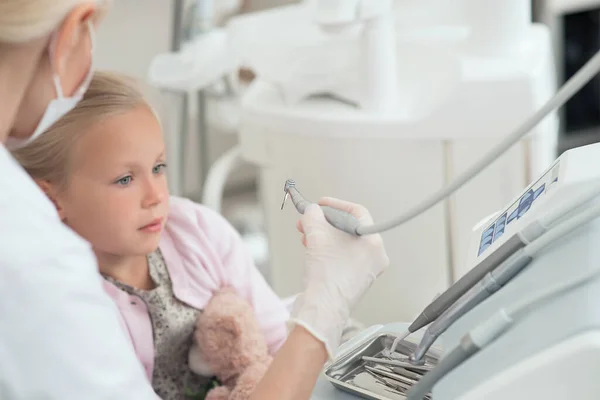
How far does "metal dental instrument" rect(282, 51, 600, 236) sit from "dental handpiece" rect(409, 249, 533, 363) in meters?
0.11

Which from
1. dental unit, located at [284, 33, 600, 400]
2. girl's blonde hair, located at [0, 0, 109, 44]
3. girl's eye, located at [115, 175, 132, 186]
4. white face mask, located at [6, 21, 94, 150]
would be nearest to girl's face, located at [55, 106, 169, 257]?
girl's eye, located at [115, 175, 132, 186]

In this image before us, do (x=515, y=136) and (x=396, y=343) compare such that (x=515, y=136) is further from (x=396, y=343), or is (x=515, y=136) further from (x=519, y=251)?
(x=396, y=343)

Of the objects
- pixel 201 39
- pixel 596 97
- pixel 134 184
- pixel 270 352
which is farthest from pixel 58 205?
pixel 596 97

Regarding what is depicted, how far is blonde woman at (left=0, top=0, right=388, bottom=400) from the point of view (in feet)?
1.97

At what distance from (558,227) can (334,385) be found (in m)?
0.29

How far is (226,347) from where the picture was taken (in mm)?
1006

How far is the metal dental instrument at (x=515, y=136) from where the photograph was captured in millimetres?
641

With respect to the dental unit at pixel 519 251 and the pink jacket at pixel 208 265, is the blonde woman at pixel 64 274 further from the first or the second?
the pink jacket at pixel 208 265

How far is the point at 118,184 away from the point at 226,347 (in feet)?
0.80

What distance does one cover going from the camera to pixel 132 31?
197cm

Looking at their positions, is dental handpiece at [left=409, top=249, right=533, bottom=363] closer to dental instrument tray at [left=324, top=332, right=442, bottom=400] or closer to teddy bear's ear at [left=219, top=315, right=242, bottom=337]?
dental instrument tray at [left=324, top=332, right=442, bottom=400]

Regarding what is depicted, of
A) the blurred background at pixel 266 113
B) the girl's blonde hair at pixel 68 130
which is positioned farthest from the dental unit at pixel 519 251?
the girl's blonde hair at pixel 68 130

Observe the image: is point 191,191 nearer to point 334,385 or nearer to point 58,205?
point 58,205

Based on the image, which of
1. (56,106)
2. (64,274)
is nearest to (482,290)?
(64,274)
